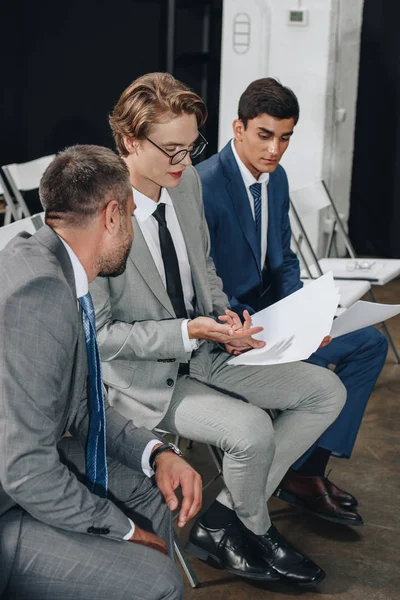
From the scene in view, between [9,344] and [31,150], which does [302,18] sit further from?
[9,344]

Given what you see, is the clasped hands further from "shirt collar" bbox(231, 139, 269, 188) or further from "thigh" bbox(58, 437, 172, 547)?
"shirt collar" bbox(231, 139, 269, 188)

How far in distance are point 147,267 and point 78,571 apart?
42.5 inches

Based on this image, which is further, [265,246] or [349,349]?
[265,246]

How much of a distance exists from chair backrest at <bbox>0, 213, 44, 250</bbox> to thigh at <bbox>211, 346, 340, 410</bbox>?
0.80 meters

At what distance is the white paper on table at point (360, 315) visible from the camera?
2.91 metres

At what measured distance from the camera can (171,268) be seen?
288cm

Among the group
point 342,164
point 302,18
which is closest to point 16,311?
point 302,18

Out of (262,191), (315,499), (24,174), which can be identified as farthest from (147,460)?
(24,174)

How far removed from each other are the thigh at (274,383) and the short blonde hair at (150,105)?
2.68ft

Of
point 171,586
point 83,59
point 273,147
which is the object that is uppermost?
point 83,59

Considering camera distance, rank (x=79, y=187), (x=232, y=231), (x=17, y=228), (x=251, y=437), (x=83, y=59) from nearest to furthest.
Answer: (x=79, y=187), (x=251, y=437), (x=17, y=228), (x=232, y=231), (x=83, y=59)

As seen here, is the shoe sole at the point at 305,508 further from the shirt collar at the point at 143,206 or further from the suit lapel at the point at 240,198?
the shirt collar at the point at 143,206

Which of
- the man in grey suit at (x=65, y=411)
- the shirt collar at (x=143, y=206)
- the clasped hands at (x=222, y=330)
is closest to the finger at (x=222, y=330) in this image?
the clasped hands at (x=222, y=330)

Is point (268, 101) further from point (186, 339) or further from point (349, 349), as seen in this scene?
point (186, 339)
